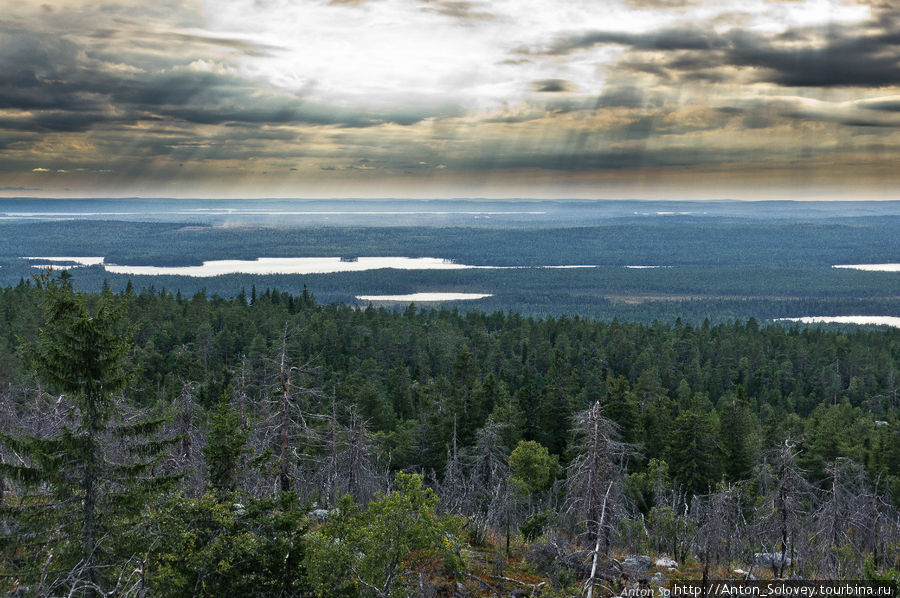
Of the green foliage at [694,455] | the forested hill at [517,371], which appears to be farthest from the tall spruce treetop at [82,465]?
the green foliage at [694,455]

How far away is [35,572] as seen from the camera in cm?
1953

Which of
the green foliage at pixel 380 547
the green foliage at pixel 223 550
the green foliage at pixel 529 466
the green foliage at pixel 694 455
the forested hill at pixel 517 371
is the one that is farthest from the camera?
the forested hill at pixel 517 371

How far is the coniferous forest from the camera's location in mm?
21016

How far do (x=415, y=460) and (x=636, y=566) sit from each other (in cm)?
3687

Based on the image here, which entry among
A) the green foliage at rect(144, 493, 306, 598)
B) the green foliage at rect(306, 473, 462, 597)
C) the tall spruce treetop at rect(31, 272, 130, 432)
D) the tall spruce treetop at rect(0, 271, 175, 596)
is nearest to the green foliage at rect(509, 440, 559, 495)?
the green foliage at rect(306, 473, 462, 597)

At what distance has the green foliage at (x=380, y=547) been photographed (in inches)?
826

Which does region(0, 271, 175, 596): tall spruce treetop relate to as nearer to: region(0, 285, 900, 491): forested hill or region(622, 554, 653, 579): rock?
region(622, 554, 653, 579): rock

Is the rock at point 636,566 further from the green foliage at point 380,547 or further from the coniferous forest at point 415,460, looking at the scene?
the green foliage at point 380,547

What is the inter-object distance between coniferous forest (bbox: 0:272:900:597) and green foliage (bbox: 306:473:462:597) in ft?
0.30

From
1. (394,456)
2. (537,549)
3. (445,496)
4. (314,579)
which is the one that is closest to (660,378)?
(394,456)

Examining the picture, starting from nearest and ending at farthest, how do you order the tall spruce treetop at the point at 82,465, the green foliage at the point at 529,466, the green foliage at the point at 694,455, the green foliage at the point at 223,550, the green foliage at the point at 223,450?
the tall spruce treetop at the point at 82,465
the green foliage at the point at 223,550
the green foliage at the point at 223,450
the green foliage at the point at 529,466
the green foliage at the point at 694,455

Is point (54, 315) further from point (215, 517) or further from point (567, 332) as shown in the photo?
point (567, 332)

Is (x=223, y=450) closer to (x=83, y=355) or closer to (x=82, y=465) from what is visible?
(x=82, y=465)

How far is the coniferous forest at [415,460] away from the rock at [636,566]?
0.18 meters
